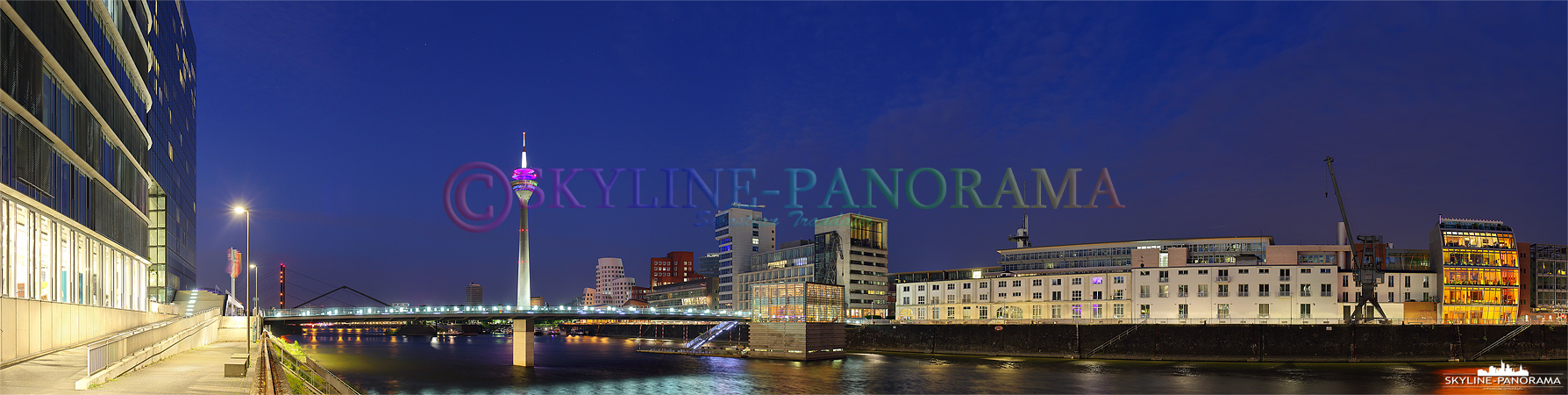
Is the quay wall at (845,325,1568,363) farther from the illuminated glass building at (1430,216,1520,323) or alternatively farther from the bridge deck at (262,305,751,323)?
the bridge deck at (262,305,751,323)

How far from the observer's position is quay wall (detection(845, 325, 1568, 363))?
338 feet

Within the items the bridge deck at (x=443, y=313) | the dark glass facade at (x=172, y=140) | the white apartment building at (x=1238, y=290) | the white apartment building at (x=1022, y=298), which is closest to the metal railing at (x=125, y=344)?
the dark glass facade at (x=172, y=140)

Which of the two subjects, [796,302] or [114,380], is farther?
[796,302]

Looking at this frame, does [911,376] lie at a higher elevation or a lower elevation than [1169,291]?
lower

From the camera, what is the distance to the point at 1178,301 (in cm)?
12575

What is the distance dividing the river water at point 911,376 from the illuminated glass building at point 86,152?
837 inches

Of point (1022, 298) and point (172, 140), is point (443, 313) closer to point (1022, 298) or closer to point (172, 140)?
point (172, 140)

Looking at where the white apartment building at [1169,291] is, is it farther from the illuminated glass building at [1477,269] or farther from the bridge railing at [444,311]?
the bridge railing at [444,311]

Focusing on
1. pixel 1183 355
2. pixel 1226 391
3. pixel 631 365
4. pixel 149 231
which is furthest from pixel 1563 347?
pixel 149 231

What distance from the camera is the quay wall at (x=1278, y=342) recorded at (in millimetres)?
103125

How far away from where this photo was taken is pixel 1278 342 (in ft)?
354

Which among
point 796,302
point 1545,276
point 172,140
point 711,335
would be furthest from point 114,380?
point 1545,276

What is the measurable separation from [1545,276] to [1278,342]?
2600 inches

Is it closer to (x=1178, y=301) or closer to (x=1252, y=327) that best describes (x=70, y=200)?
(x=1252, y=327)
